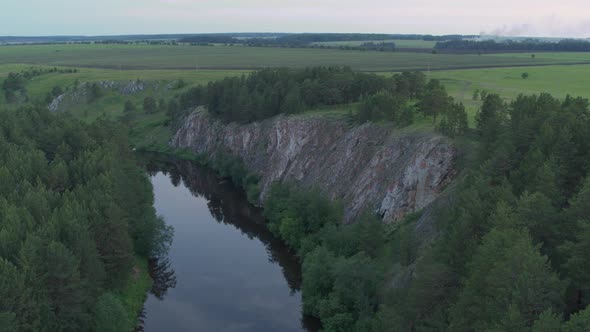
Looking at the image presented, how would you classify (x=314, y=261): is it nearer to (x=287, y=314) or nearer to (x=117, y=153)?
(x=287, y=314)

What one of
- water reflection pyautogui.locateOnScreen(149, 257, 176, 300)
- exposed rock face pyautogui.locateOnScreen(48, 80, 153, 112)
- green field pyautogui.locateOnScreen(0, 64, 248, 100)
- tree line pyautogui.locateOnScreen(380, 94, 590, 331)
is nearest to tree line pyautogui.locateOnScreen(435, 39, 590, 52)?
green field pyautogui.locateOnScreen(0, 64, 248, 100)

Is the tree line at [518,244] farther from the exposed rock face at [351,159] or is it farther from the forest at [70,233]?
the forest at [70,233]

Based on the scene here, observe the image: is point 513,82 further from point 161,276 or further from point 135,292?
point 135,292

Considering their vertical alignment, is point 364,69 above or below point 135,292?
above

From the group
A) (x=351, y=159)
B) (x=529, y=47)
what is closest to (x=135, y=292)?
(x=351, y=159)

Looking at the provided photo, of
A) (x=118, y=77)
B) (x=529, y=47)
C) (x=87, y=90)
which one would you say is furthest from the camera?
(x=529, y=47)

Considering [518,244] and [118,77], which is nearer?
[518,244]
